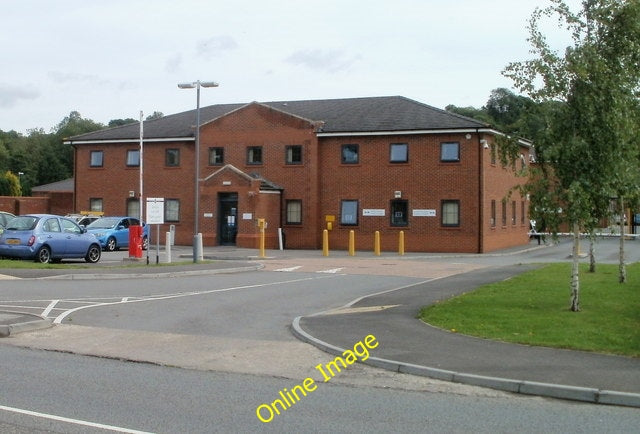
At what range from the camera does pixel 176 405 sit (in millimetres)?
7629

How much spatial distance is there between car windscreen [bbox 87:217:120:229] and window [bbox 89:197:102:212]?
1037 centimetres

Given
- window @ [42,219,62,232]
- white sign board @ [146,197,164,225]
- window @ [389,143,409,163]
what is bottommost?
window @ [42,219,62,232]

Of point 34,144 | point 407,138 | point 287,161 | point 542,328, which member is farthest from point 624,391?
point 34,144

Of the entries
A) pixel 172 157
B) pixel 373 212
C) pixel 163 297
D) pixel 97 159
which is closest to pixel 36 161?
pixel 97 159

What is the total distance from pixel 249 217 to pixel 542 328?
2801 cm

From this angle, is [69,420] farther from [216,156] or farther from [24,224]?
[216,156]

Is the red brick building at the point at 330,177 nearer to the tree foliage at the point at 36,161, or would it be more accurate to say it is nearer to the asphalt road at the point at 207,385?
the asphalt road at the point at 207,385

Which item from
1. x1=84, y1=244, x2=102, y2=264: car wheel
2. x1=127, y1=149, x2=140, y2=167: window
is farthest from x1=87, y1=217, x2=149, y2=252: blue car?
x1=127, y1=149, x2=140, y2=167: window

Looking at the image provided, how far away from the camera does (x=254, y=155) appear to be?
138ft

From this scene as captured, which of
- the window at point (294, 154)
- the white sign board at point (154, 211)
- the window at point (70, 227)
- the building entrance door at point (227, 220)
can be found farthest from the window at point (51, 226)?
the window at point (294, 154)

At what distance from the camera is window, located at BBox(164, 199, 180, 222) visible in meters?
43.8

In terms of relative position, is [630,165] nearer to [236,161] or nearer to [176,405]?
[176,405]

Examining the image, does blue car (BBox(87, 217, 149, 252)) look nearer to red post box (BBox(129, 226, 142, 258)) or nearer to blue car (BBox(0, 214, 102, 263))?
red post box (BBox(129, 226, 142, 258))

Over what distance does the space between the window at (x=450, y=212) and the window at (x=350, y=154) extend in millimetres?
5242
